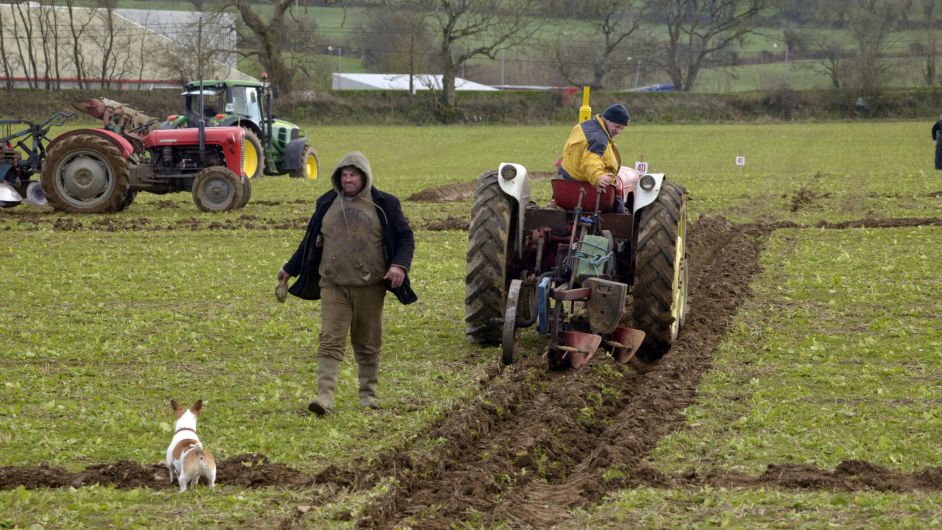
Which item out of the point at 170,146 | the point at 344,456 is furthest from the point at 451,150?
the point at 344,456

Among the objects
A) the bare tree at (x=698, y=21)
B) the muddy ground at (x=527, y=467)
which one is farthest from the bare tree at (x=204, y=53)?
the muddy ground at (x=527, y=467)

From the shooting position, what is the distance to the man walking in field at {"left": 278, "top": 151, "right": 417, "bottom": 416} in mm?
8023

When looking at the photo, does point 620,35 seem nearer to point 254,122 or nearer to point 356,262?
point 254,122

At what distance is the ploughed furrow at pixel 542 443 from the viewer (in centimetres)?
605

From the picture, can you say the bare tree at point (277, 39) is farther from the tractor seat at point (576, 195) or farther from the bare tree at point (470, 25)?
the tractor seat at point (576, 195)

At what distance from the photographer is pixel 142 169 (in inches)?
825

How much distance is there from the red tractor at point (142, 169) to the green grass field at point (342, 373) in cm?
68

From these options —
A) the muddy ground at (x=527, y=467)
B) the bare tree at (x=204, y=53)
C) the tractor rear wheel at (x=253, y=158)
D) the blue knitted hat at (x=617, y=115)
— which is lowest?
the muddy ground at (x=527, y=467)

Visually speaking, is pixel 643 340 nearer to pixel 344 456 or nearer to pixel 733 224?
pixel 344 456

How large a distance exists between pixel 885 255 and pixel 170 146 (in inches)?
492

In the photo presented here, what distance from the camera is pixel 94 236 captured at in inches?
698

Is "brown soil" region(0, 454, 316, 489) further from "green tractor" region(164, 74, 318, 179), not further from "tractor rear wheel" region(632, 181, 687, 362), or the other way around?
"green tractor" region(164, 74, 318, 179)

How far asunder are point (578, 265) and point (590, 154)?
927mm

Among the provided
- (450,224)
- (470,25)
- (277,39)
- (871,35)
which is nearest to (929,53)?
(871,35)
